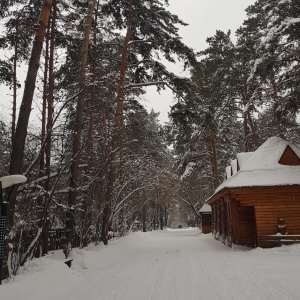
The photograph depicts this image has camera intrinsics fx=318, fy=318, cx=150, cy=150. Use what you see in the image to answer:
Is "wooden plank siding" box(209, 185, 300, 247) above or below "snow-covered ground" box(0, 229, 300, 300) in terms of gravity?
above

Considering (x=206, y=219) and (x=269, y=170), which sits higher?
(x=269, y=170)

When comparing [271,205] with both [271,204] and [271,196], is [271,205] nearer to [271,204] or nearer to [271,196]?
[271,204]

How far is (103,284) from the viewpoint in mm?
7551

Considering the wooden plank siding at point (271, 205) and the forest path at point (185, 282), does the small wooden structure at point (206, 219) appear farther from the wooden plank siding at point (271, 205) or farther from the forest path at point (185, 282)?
the forest path at point (185, 282)

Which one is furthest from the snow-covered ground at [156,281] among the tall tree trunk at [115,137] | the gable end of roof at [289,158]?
the gable end of roof at [289,158]

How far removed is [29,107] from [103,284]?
15.5ft

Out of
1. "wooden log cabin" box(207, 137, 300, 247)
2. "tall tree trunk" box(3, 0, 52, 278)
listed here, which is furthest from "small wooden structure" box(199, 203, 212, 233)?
"tall tree trunk" box(3, 0, 52, 278)

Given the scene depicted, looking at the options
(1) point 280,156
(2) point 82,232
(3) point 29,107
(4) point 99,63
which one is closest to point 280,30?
(1) point 280,156

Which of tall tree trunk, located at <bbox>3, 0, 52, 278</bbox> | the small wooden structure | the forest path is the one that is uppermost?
tall tree trunk, located at <bbox>3, 0, 52, 278</bbox>

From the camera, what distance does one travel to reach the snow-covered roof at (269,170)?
15205 mm

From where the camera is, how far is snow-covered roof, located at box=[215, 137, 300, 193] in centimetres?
1521

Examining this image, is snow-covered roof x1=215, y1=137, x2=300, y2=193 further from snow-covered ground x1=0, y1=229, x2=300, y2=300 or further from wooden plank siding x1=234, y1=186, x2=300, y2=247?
snow-covered ground x1=0, y1=229, x2=300, y2=300

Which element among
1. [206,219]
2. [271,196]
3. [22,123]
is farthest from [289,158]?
[206,219]

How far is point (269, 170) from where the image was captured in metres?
16.1
